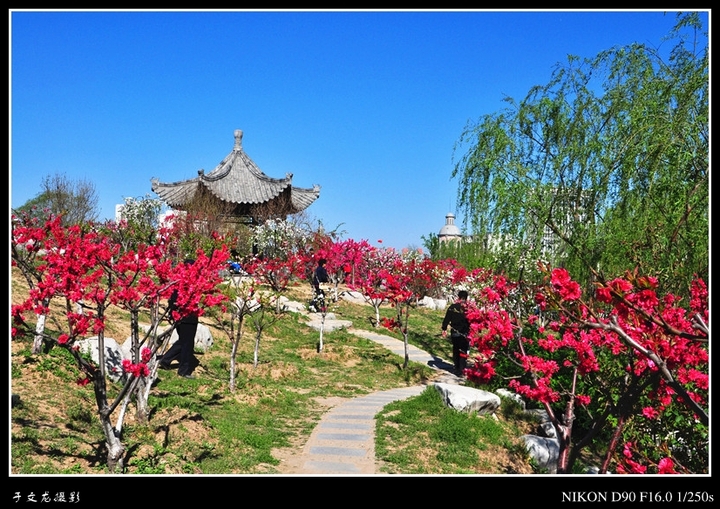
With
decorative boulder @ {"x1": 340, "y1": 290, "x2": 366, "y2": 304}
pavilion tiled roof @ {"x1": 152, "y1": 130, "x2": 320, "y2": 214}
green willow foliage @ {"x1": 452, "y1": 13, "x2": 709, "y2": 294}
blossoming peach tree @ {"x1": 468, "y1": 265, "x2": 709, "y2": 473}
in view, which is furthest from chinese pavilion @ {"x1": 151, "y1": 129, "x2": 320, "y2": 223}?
blossoming peach tree @ {"x1": 468, "y1": 265, "x2": 709, "y2": 473}

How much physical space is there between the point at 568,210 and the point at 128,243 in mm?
13330

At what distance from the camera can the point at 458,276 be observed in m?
16.0

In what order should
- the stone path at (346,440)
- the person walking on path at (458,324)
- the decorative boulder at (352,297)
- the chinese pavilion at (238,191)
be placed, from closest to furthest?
1. the stone path at (346,440)
2. the person walking on path at (458,324)
3. the decorative boulder at (352,297)
4. the chinese pavilion at (238,191)

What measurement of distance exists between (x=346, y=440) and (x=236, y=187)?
16.1 meters

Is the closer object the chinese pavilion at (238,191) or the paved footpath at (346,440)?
the paved footpath at (346,440)

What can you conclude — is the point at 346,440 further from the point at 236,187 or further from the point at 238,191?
the point at 236,187

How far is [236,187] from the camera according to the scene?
2092cm

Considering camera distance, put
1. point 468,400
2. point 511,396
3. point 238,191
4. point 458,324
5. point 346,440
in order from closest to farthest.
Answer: point 346,440 → point 468,400 → point 511,396 → point 458,324 → point 238,191

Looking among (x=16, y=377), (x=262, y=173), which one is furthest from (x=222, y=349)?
(x=262, y=173)

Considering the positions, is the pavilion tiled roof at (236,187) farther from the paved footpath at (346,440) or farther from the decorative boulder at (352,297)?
the paved footpath at (346,440)

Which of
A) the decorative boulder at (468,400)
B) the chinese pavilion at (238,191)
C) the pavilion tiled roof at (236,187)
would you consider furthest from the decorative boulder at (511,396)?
the pavilion tiled roof at (236,187)

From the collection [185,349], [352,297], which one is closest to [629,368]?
[185,349]

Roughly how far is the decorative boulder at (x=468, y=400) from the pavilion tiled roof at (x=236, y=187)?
14.3m

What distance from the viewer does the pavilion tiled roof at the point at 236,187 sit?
20172mm
